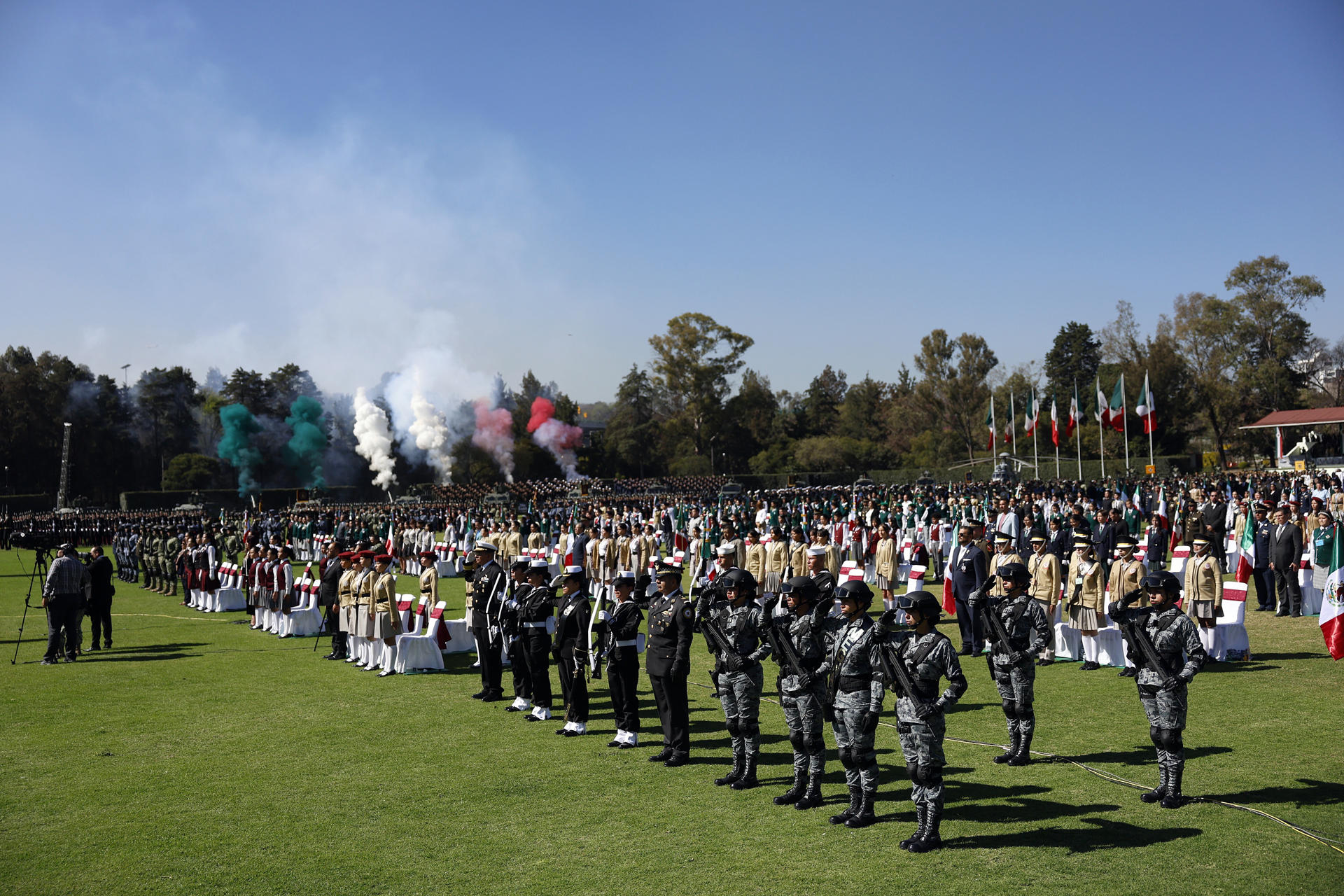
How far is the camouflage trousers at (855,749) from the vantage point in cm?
723

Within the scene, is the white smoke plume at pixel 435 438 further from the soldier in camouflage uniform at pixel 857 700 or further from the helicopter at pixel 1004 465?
the soldier in camouflage uniform at pixel 857 700

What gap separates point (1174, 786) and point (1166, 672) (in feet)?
2.90

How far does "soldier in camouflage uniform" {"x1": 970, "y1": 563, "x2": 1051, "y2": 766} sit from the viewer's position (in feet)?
28.8

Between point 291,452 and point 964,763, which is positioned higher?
point 291,452

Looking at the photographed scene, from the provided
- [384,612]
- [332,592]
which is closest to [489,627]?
[384,612]

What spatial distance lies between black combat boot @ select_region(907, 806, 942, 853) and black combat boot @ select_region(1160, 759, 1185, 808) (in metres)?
2.05

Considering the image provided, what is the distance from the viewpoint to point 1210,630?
1320 centimetres

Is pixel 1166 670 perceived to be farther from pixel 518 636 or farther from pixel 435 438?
pixel 435 438

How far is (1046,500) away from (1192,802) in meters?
24.4

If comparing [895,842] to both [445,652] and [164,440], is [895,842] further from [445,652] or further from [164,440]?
[164,440]

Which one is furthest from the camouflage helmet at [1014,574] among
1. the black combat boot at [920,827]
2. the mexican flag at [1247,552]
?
the mexican flag at [1247,552]

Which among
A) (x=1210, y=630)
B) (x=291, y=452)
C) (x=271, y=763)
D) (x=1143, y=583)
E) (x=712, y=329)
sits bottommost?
(x=271, y=763)

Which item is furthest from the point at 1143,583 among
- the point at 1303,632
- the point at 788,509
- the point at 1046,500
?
the point at 788,509

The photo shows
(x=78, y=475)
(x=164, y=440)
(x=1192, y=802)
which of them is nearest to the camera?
(x=1192, y=802)
